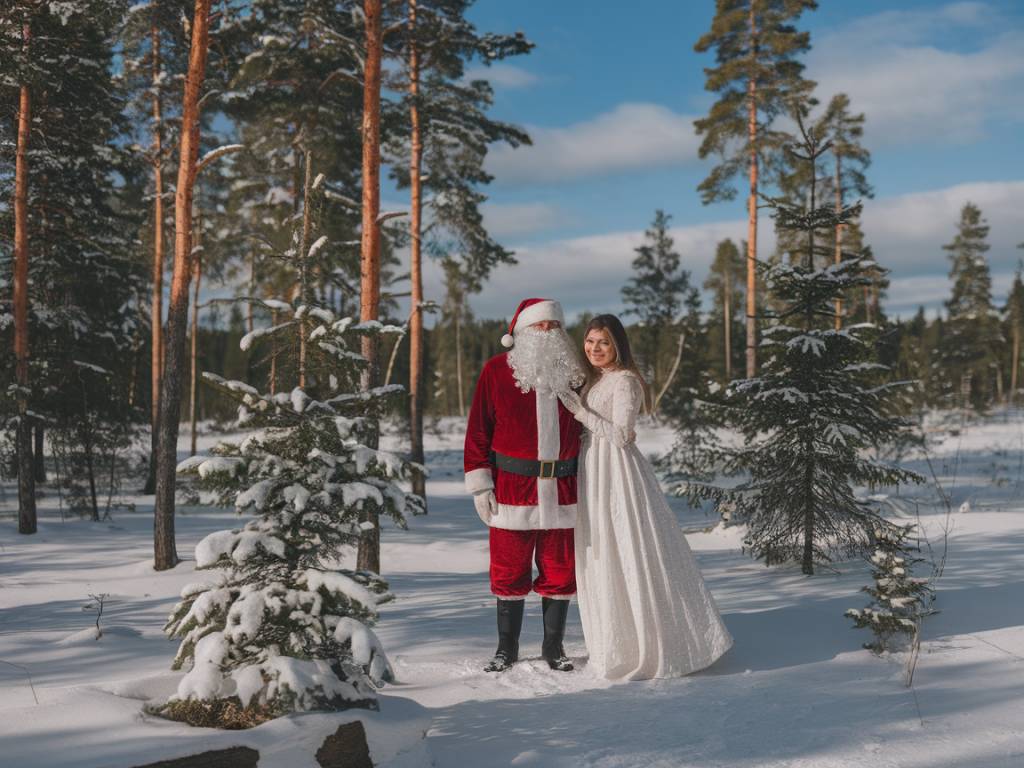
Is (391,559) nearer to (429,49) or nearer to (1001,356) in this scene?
(429,49)

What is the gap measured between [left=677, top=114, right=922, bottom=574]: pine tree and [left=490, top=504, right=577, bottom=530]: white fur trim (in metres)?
3.32

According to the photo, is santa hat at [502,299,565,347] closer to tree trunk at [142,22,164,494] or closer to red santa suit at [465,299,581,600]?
red santa suit at [465,299,581,600]

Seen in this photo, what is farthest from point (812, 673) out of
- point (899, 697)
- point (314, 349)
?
point (314, 349)

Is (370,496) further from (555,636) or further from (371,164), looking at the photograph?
(371,164)

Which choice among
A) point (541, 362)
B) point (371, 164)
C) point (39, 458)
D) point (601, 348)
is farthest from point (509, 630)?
point (39, 458)

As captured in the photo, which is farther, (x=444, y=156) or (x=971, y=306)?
(x=971, y=306)

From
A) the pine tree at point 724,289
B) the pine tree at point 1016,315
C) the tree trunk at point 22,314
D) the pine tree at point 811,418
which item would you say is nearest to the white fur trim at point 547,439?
the pine tree at point 811,418

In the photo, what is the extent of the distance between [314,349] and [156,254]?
16.4 metres

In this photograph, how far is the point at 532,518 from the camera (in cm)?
470

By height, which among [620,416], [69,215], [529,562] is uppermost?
[69,215]

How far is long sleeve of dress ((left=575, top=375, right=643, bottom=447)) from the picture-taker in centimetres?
469

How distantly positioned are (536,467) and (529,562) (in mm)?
658

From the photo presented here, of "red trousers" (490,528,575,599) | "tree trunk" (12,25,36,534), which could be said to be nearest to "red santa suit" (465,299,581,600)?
"red trousers" (490,528,575,599)

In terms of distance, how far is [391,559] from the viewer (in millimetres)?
11086
